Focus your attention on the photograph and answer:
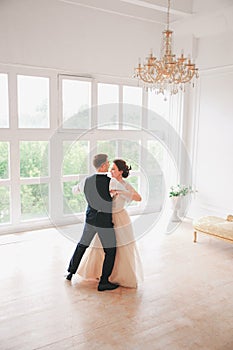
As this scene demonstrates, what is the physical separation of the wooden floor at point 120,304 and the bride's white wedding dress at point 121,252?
13cm

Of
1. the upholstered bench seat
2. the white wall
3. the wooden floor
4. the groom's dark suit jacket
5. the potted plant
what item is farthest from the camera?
the potted plant

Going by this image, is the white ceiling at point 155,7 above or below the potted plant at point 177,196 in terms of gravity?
above

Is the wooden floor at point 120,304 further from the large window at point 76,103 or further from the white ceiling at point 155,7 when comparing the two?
the white ceiling at point 155,7

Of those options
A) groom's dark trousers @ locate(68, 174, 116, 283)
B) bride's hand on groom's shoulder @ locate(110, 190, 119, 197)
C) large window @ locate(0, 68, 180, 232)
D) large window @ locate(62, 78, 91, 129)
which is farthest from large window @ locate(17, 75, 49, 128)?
bride's hand on groom's shoulder @ locate(110, 190, 119, 197)

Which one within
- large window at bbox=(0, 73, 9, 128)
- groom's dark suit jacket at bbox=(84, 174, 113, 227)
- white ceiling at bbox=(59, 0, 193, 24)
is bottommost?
groom's dark suit jacket at bbox=(84, 174, 113, 227)

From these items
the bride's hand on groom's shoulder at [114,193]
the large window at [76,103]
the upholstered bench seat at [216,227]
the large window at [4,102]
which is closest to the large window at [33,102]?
the large window at [4,102]

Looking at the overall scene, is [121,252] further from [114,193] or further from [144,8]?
[144,8]

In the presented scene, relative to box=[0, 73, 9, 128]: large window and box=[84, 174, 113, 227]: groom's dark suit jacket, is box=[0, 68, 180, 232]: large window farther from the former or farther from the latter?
box=[84, 174, 113, 227]: groom's dark suit jacket

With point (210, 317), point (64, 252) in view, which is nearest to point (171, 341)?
point (210, 317)

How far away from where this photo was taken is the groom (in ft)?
11.4

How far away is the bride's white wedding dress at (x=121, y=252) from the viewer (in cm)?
356

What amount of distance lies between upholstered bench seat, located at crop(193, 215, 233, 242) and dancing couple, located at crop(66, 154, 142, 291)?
1.58m

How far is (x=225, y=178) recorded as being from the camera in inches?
221

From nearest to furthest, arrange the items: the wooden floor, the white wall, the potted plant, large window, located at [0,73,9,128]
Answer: the wooden floor → large window, located at [0,73,9,128] → the white wall → the potted plant
